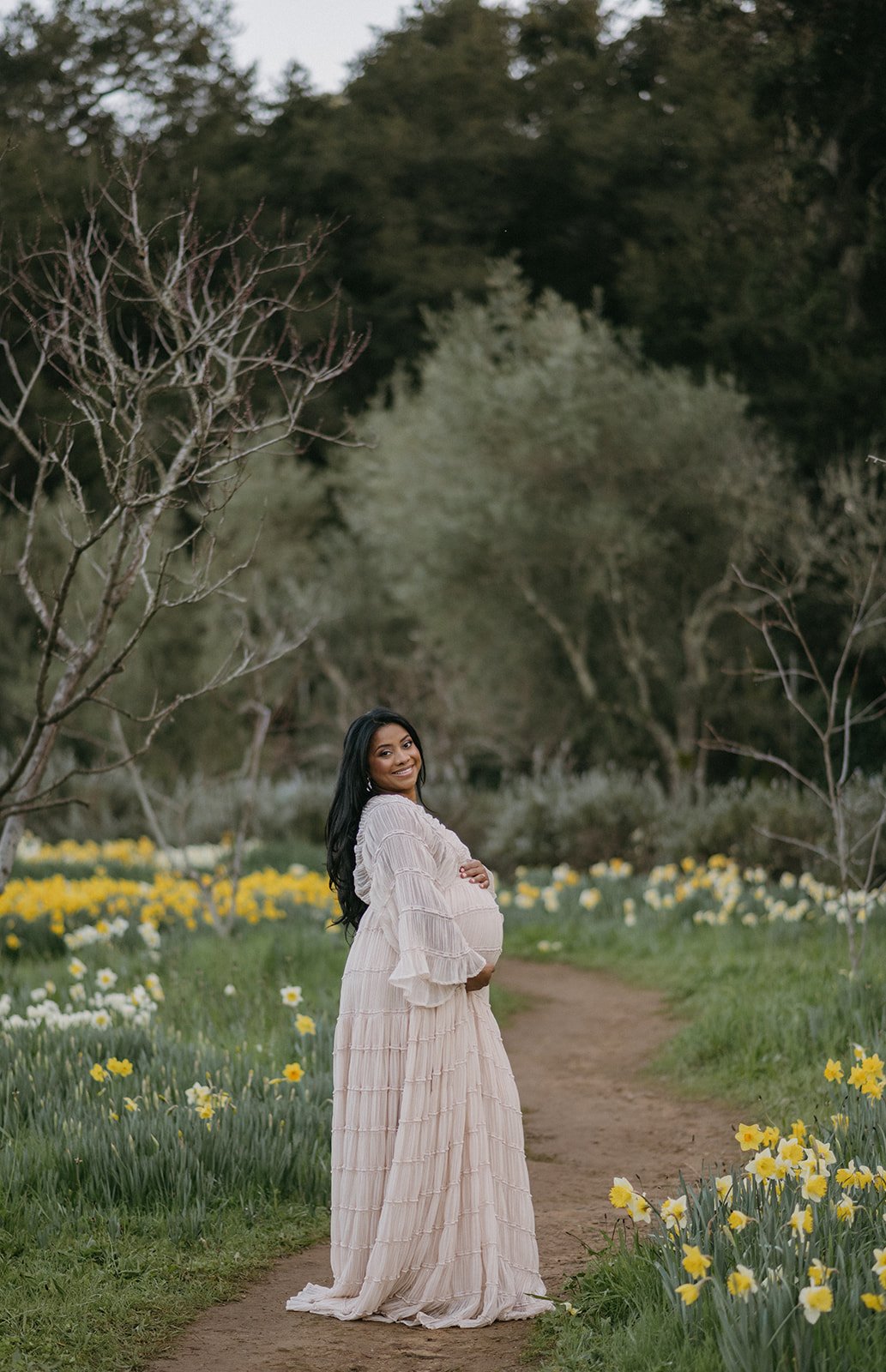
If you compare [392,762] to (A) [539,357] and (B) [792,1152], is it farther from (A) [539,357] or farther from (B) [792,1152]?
(A) [539,357]

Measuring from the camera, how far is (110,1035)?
6.17m

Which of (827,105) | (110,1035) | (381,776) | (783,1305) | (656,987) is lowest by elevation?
(656,987)

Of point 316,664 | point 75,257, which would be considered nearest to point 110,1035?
point 75,257

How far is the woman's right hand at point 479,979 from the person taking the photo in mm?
4219

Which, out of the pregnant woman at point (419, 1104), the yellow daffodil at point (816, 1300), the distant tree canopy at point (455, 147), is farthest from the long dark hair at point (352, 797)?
the distant tree canopy at point (455, 147)

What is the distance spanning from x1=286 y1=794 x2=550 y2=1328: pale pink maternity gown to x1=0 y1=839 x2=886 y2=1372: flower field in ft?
0.95

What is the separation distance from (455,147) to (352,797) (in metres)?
23.6

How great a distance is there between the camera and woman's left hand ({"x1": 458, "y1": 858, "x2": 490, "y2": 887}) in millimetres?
4430

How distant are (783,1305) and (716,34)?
54.5 ft

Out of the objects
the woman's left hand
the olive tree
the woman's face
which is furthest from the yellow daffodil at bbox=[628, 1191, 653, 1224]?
the olive tree

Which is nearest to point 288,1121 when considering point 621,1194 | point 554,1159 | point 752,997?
point 554,1159

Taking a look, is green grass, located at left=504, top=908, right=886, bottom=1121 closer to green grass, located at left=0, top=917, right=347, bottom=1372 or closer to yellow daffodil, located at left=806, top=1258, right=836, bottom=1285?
green grass, located at left=0, top=917, right=347, bottom=1372

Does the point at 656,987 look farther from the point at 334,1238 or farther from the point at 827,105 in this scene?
the point at 827,105

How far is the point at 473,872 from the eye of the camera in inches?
175
